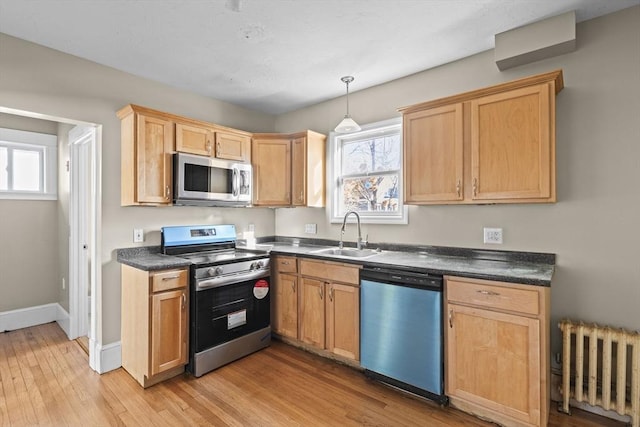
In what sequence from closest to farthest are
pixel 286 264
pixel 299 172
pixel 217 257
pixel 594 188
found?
pixel 594 188, pixel 217 257, pixel 286 264, pixel 299 172

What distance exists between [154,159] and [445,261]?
8.53 feet

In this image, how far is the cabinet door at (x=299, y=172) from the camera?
3461mm

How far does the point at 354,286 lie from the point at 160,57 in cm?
250

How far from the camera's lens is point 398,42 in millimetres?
2375

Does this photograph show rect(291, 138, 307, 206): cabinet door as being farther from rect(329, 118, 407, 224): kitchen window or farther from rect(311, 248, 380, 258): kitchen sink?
rect(311, 248, 380, 258): kitchen sink

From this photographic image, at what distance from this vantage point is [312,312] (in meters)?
2.90

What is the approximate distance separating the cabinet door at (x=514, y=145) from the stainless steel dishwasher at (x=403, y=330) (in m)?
0.81

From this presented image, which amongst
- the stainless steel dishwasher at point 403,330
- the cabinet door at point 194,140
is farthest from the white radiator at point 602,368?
the cabinet door at point 194,140

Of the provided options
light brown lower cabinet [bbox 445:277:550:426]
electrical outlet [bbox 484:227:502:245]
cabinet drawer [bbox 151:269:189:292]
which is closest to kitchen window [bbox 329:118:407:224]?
electrical outlet [bbox 484:227:502:245]

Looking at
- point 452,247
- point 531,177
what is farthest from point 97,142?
point 531,177

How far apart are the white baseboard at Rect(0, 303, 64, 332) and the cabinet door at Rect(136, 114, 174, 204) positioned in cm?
232

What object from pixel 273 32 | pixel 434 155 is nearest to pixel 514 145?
pixel 434 155

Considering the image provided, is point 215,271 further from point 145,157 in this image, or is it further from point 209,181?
point 145,157

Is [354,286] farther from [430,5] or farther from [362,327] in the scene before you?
[430,5]
